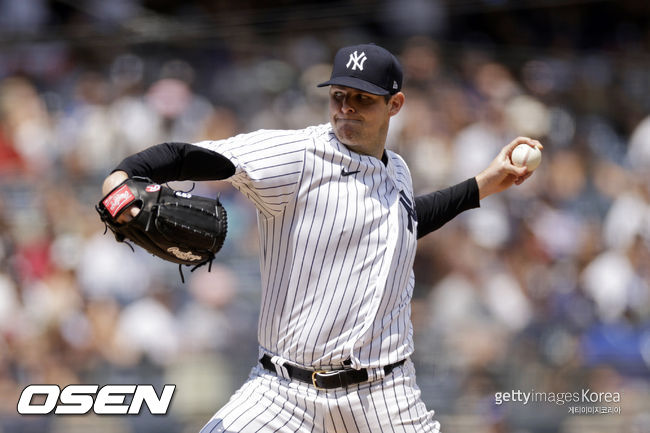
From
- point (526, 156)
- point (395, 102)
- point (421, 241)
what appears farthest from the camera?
point (421, 241)

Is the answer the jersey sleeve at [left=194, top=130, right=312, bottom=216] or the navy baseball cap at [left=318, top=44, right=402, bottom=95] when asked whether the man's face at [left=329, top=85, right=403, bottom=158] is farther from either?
the jersey sleeve at [left=194, top=130, right=312, bottom=216]

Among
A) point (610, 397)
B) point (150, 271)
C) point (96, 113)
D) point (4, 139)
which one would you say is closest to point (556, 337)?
point (610, 397)

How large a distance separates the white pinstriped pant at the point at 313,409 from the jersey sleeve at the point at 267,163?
0.60 metres

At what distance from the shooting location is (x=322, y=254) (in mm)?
2902

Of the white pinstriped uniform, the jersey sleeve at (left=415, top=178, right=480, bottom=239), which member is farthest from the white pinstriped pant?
the jersey sleeve at (left=415, top=178, right=480, bottom=239)

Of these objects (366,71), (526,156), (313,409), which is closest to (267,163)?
(366,71)

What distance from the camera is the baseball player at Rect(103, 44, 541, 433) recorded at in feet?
9.36

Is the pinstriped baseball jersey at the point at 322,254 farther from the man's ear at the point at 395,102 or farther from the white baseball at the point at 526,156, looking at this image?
the white baseball at the point at 526,156

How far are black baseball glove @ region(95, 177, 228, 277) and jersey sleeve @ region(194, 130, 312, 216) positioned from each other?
15cm

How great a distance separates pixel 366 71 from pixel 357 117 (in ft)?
0.53

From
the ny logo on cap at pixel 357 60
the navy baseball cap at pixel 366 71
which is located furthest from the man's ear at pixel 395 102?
the ny logo on cap at pixel 357 60

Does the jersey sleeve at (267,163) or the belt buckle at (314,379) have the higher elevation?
the jersey sleeve at (267,163)

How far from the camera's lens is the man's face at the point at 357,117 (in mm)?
3018

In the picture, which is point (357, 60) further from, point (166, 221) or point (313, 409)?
point (313, 409)
